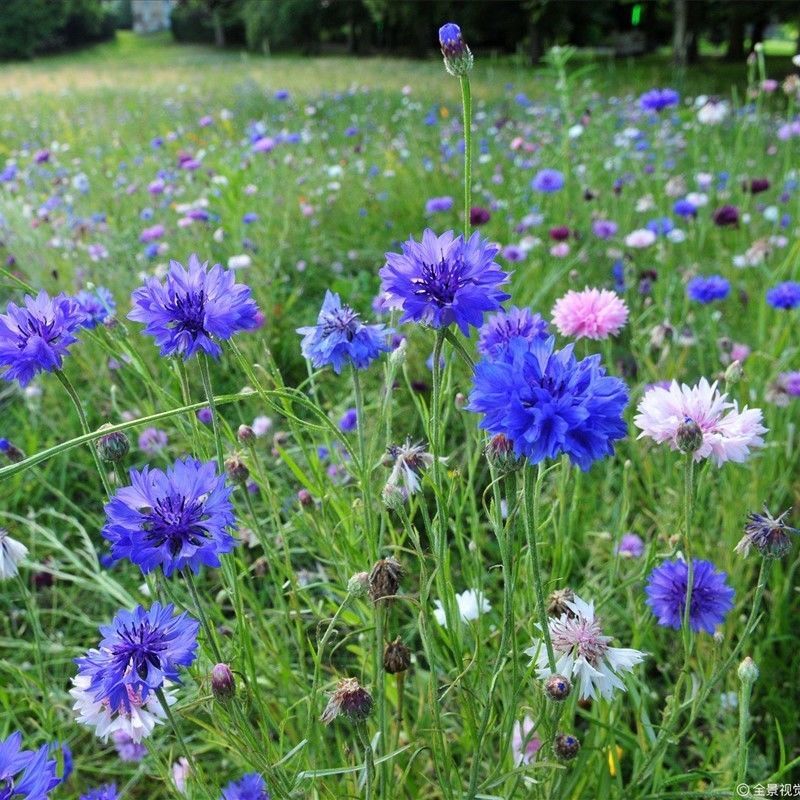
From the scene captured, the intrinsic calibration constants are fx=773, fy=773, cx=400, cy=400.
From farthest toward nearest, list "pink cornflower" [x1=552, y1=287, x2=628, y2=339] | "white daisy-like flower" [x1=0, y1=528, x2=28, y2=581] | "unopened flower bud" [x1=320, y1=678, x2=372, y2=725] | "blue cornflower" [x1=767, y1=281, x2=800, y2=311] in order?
"blue cornflower" [x1=767, y1=281, x2=800, y2=311]
"pink cornflower" [x1=552, y1=287, x2=628, y2=339]
"white daisy-like flower" [x1=0, y1=528, x2=28, y2=581]
"unopened flower bud" [x1=320, y1=678, x2=372, y2=725]

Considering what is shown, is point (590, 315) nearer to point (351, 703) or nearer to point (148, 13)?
point (351, 703)

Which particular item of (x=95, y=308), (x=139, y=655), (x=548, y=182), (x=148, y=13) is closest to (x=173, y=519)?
(x=139, y=655)

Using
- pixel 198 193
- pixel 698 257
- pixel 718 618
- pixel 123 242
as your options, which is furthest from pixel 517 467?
pixel 198 193

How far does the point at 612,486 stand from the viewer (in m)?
1.43

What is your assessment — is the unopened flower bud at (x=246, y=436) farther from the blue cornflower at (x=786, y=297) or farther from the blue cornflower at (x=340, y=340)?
the blue cornflower at (x=786, y=297)

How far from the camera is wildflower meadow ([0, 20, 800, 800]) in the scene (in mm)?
583

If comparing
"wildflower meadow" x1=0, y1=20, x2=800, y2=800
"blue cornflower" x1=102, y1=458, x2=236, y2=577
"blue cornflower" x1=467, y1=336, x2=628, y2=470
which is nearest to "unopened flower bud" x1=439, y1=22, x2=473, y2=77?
"wildflower meadow" x1=0, y1=20, x2=800, y2=800

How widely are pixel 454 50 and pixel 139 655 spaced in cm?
57

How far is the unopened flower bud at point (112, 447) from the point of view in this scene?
668 millimetres

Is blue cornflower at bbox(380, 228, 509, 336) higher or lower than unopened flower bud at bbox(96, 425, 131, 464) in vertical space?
higher

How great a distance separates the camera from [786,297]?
1.34 meters

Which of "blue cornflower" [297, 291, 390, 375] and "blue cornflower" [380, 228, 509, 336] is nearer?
"blue cornflower" [380, 228, 509, 336]

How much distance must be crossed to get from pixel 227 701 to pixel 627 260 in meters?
1.38

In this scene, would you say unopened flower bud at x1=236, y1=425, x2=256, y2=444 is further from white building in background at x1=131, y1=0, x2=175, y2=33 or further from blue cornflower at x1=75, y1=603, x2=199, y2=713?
white building in background at x1=131, y1=0, x2=175, y2=33
